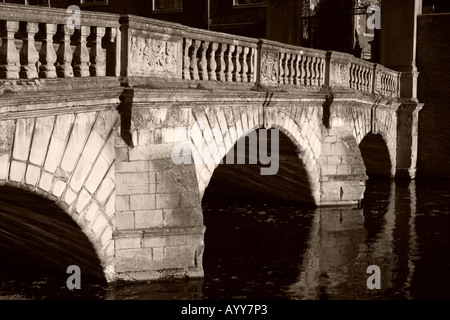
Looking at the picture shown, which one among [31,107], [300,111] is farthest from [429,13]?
[31,107]

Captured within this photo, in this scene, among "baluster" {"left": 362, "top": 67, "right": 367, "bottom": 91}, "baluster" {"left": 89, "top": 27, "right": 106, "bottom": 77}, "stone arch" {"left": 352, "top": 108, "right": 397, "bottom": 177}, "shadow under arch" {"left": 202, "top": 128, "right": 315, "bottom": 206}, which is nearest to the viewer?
"baluster" {"left": 89, "top": 27, "right": 106, "bottom": 77}

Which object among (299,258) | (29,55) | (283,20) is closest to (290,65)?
(299,258)

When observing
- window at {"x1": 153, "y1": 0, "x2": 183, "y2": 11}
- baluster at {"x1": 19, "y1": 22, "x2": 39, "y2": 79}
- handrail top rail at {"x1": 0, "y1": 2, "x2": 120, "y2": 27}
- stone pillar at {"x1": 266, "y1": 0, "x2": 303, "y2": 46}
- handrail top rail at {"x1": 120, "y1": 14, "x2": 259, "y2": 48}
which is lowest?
baluster at {"x1": 19, "y1": 22, "x2": 39, "y2": 79}

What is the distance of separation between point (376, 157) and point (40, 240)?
582 inches

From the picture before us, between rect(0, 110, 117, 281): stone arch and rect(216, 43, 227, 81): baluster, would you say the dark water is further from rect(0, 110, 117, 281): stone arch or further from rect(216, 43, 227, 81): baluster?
rect(216, 43, 227, 81): baluster

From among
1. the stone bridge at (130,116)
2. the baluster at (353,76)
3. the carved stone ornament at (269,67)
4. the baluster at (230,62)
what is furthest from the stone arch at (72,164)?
the baluster at (353,76)

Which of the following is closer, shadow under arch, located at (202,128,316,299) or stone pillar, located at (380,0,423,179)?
shadow under arch, located at (202,128,316,299)

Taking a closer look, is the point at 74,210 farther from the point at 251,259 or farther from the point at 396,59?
the point at 396,59

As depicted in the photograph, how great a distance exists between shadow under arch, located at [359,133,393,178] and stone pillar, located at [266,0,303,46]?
451 centimetres

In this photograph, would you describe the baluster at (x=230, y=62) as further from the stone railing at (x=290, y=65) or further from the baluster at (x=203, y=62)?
the stone railing at (x=290, y=65)

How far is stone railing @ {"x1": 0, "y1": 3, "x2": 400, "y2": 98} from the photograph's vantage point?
709 cm

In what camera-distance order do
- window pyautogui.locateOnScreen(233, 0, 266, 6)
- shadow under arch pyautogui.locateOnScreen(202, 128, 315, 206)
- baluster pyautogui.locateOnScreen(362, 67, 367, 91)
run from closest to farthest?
shadow under arch pyautogui.locateOnScreen(202, 128, 315, 206)
baluster pyautogui.locateOnScreen(362, 67, 367, 91)
window pyautogui.locateOnScreen(233, 0, 266, 6)

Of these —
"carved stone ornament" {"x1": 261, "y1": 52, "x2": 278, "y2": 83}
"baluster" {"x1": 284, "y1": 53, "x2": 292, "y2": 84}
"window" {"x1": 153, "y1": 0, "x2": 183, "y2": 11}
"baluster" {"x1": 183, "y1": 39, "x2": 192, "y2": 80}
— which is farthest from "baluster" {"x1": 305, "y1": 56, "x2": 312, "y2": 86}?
"window" {"x1": 153, "y1": 0, "x2": 183, "y2": 11}

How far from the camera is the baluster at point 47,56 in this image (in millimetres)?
7344
